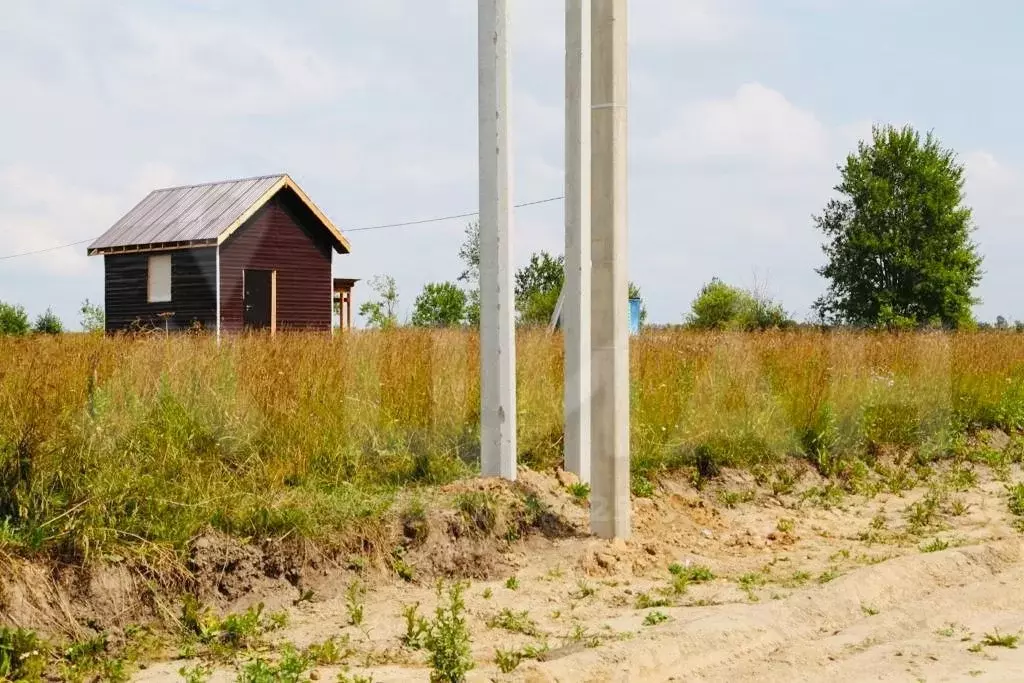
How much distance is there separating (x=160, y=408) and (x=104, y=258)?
1807cm

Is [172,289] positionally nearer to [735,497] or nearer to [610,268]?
[735,497]

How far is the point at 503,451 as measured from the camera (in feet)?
24.3

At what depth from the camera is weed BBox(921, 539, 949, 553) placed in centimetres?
721

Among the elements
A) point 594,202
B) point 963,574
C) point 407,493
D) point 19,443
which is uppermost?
point 594,202

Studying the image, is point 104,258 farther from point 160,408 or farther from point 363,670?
point 363,670

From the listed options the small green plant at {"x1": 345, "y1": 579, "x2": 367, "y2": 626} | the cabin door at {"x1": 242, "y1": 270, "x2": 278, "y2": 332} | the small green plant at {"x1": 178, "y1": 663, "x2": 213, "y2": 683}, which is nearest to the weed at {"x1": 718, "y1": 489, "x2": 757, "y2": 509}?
the small green plant at {"x1": 345, "y1": 579, "x2": 367, "y2": 626}

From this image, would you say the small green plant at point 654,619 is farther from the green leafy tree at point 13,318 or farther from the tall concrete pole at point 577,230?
the green leafy tree at point 13,318

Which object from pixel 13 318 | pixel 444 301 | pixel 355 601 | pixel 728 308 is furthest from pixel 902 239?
pixel 355 601

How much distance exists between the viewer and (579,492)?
25.0ft

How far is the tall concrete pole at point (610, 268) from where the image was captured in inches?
271

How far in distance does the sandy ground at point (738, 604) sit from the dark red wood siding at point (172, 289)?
15927 mm

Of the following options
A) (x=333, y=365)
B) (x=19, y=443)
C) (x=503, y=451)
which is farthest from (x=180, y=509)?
(x=333, y=365)

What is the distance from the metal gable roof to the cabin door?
2.32 metres

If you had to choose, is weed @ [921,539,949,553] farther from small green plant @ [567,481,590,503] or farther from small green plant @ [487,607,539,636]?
small green plant @ [487,607,539,636]
